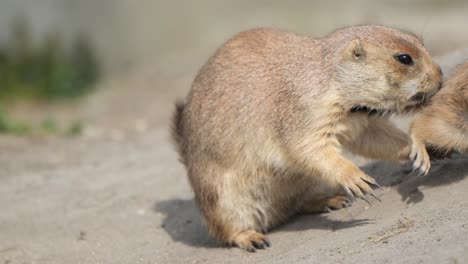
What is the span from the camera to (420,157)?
5.52 m

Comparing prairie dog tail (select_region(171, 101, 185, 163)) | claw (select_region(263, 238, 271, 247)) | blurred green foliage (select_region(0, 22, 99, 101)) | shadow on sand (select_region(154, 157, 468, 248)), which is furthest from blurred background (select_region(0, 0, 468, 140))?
claw (select_region(263, 238, 271, 247))

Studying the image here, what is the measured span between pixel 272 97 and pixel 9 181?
431cm

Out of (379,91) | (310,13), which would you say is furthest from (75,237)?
(310,13)

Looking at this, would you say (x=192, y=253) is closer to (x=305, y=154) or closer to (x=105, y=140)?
(x=305, y=154)

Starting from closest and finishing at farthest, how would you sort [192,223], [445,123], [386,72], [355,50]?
[445,123], [386,72], [355,50], [192,223]

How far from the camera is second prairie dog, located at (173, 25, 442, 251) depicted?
221 inches

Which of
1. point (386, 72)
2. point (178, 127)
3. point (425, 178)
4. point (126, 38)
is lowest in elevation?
point (126, 38)

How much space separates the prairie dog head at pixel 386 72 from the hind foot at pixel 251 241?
4.23ft

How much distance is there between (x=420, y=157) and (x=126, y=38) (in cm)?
1078

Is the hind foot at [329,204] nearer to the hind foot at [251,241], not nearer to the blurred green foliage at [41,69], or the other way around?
the hind foot at [251,241]

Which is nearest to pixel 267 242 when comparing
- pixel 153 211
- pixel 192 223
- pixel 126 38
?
pixel 192 223

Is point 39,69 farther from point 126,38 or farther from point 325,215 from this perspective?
point 325,215

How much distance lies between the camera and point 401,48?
553 cm

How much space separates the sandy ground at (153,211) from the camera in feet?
17.0
